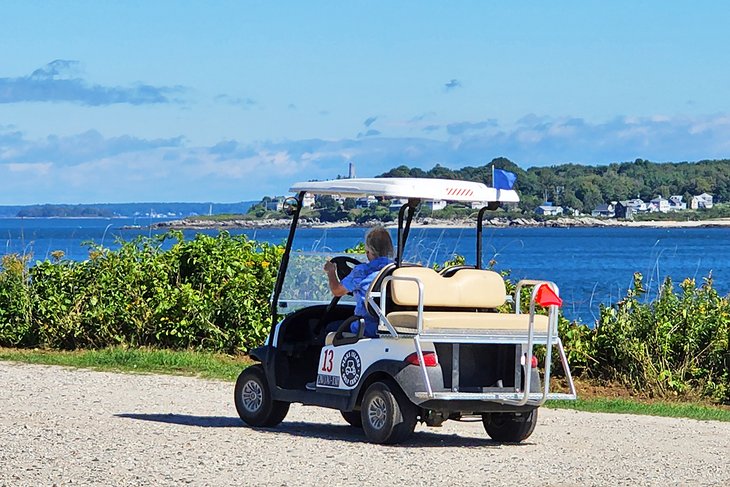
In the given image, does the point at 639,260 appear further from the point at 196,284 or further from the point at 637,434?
the point at 637,434

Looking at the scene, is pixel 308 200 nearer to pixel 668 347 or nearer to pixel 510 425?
pixel 510 425

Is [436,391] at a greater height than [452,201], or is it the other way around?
[452,201]

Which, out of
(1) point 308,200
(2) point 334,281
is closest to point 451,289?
(2) point 334,281

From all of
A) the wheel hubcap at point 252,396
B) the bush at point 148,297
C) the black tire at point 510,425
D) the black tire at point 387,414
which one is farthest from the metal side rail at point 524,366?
the bush at point 148,297

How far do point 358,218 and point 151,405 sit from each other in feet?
8.65

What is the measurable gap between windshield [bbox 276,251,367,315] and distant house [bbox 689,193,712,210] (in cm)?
12135

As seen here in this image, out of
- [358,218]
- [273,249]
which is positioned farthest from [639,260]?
[358,218]

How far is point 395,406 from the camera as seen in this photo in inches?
395

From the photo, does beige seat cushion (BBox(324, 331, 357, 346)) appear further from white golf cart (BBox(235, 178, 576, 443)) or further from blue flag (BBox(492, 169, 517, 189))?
blue flag (BBox(492, 169, 517, 189))

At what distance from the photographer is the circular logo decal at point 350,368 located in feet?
34.3

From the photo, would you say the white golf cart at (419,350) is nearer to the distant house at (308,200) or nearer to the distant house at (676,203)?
the distant house at (308,200)

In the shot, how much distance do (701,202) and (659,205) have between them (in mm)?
12395

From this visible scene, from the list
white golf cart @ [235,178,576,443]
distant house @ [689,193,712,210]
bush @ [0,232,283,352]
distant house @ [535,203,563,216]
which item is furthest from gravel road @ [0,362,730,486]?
distant house @ [689,193,712,210]

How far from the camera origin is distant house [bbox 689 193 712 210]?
130 m
